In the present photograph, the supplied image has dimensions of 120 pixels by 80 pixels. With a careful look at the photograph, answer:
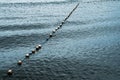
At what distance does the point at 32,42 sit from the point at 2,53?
214 inches

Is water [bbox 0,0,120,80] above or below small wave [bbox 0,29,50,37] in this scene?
above

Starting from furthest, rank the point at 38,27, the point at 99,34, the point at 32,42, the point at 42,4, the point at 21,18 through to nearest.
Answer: the point at 42,4
the point at 21,18
the point at 38,27
the point at 99,34
the point at 32,42

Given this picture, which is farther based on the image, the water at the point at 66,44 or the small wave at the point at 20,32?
the small wave at the point at 20,32

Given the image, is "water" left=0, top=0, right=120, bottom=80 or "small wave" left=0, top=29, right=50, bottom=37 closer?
"water" left=0, top=0, right=120, bottom=80

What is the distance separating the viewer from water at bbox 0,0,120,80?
2570cm

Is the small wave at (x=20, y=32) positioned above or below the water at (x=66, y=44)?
below

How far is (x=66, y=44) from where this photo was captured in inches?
1331

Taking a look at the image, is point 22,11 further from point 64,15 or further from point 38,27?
point 38,27

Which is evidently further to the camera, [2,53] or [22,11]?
[22,11]

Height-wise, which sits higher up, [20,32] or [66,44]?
[66,44]

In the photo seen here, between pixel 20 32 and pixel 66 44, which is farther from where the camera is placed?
pixel 20 32

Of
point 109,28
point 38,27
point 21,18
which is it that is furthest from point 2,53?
point 21,18

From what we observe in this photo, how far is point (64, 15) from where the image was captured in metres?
54.2

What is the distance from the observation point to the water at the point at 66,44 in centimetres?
2570
